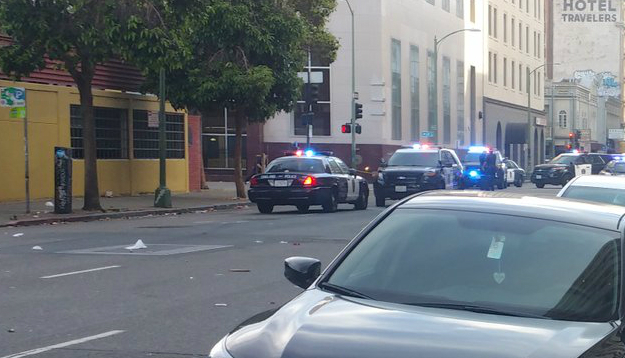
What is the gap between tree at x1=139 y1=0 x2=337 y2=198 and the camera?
98.6ft

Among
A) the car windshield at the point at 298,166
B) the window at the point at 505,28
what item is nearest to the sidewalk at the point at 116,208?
the car windshield at the point at 298,166

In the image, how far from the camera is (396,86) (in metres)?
57.2

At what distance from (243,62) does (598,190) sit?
21.7 metres

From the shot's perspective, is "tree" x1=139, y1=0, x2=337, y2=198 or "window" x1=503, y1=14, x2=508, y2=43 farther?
"window" x1=503, y1=14, x2=508, y2=43

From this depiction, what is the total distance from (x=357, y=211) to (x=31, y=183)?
10.1m

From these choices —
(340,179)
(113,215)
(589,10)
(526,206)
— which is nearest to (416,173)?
(340,179)

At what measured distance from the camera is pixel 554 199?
5.46 metres

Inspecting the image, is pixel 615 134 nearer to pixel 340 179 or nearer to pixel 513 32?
pixel 513 32

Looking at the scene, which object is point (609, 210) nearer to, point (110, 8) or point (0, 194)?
point (110, 8)

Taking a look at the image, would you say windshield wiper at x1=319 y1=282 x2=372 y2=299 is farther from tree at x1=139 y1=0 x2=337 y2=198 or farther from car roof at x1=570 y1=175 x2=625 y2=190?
tree at x1=139 y1=0 x2=337 y2=198

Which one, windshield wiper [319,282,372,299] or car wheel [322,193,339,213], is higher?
windshield wiper [319,282,372,299]

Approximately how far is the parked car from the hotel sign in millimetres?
118955

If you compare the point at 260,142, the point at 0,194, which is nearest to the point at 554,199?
the point at 0,194

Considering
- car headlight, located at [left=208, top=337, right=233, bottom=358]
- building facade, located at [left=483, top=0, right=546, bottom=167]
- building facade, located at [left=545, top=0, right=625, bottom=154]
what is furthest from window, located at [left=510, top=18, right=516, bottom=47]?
car headlight, located at [left=208, top=337, right=233, bottom=358]
